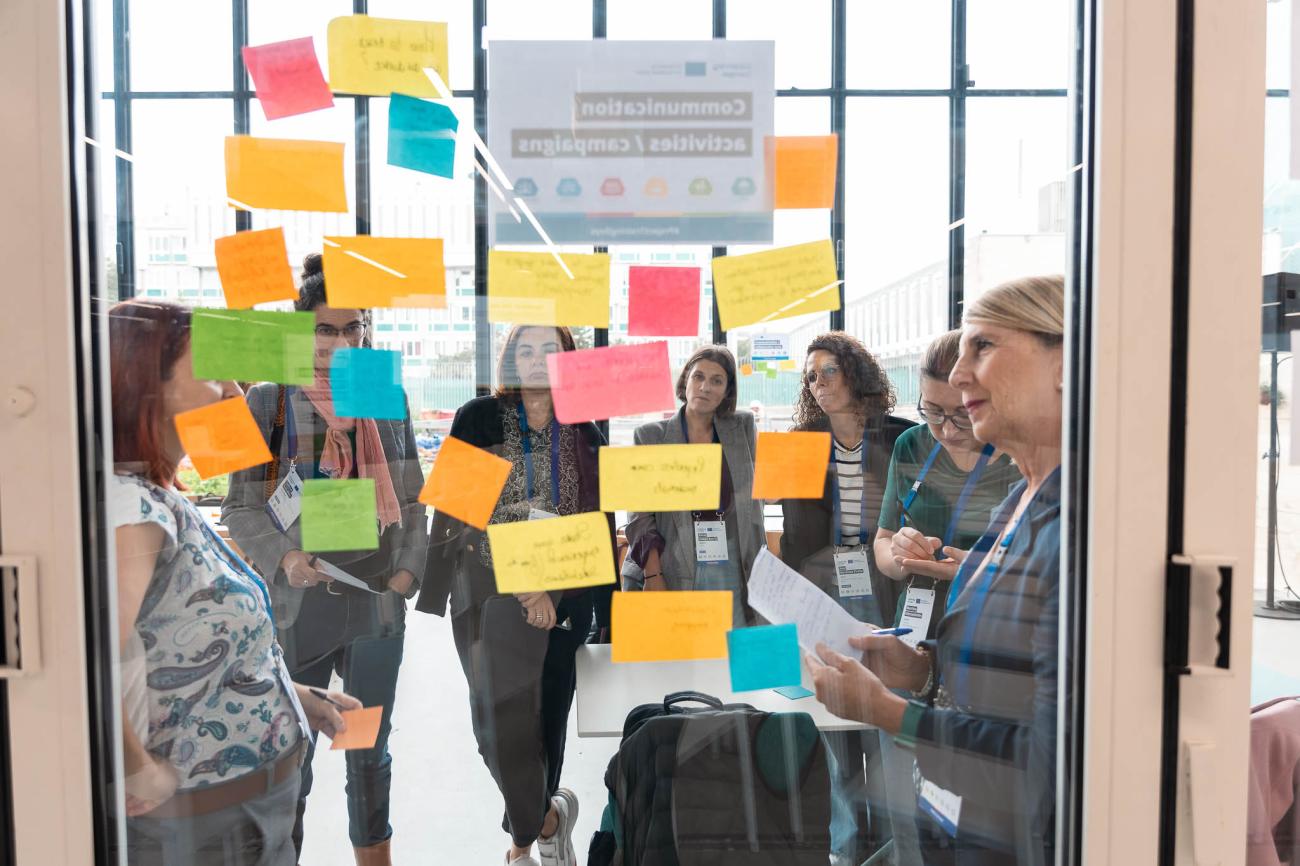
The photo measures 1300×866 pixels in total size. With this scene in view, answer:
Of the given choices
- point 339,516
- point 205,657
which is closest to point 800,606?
point 339,516

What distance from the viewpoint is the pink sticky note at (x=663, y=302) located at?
38.7 inches

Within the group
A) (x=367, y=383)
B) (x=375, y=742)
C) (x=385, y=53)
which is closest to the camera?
(x=385, y=53)

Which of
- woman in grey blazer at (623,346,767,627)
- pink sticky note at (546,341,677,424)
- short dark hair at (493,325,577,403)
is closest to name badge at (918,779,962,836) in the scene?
woman in grey blazer at (623,346,767,627)

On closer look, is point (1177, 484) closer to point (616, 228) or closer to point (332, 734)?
point (616, 228)

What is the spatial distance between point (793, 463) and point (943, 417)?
8.1 inches

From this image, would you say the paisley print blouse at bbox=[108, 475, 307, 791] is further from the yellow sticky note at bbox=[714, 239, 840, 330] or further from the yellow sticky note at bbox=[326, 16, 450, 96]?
the yellow sticky note at bbox=[714, 239, 840, 330]

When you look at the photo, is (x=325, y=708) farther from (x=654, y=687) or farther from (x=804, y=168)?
(x=804, y=168)

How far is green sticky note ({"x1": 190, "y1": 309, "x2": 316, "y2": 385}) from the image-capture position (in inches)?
37.8

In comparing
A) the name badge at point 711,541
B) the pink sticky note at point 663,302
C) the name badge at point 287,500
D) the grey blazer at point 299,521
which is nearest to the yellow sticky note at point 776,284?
the pink sticky note at point 663,302

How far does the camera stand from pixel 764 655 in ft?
3.33

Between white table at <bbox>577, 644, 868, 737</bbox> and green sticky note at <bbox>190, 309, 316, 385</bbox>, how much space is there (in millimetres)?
543

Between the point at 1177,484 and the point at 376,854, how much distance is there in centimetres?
113

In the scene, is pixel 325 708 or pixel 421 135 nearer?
pixel 421 135

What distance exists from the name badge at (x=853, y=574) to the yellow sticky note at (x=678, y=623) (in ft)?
0.54
